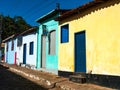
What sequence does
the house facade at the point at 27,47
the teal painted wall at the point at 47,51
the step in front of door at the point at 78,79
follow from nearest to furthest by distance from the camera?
the step in front of door at the point at 78,79
the teal painted wall at the point at 47,51
the house facade at the point at 27,47

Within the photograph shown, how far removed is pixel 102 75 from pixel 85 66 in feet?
5.58

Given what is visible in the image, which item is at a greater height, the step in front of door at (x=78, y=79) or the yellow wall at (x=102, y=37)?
the yellow wall at (x=102, y=37)

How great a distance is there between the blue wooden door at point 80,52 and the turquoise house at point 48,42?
119 inches

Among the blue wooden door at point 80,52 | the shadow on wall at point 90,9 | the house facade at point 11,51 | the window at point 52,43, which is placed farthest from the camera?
the house facade at point 11,51

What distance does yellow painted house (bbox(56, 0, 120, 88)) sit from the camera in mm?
9977

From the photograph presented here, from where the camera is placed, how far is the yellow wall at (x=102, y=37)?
9.86 meters

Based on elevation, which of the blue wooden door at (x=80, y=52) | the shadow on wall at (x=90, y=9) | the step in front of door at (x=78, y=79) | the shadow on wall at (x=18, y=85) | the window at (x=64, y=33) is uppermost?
the shadow on wall at (x=90, y=9)

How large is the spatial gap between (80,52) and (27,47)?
39.0 ft

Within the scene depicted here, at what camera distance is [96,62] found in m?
11.2

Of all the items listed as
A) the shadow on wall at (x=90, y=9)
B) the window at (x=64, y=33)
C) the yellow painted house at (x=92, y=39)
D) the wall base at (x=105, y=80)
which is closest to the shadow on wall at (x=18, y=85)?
the yellow painted house at (x=92, y=39)

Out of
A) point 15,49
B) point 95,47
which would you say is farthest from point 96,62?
point 15,49

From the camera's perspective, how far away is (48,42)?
58.3ft

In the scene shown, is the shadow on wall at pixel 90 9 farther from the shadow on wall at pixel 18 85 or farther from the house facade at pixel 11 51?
the house facade at pixel 11 51

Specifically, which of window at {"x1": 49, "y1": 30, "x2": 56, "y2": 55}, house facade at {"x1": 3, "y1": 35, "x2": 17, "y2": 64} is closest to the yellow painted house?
window at {"x1": 49, "y1": 30, "x2": 56, "y2": 55}
